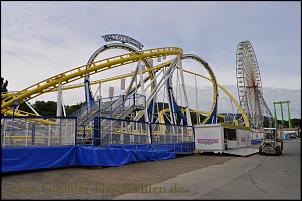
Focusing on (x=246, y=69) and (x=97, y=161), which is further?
(x=246, y=69)

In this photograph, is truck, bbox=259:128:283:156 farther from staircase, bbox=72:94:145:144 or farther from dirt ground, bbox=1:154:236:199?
dirt ground, bbox=1:154:236:199

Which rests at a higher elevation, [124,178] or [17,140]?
[17,140]

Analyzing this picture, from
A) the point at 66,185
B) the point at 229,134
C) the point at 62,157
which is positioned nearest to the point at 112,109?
the point at 62,157

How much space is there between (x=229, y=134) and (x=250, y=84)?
80.5 feet

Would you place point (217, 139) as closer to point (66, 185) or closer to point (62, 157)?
point (62, 157)

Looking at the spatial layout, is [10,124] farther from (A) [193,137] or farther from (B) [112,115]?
(A) [193,137]

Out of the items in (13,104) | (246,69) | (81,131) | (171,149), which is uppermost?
(246,69)

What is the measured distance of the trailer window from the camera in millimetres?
19678

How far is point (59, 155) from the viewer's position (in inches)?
418

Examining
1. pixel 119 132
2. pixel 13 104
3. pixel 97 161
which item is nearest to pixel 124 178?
pixel 97 161

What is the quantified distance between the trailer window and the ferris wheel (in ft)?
65.4

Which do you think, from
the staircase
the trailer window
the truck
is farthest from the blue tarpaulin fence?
the truck

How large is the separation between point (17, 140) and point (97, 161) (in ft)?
10.7

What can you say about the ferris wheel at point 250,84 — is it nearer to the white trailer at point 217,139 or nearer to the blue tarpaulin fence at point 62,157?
the white trailer at point 217,139
